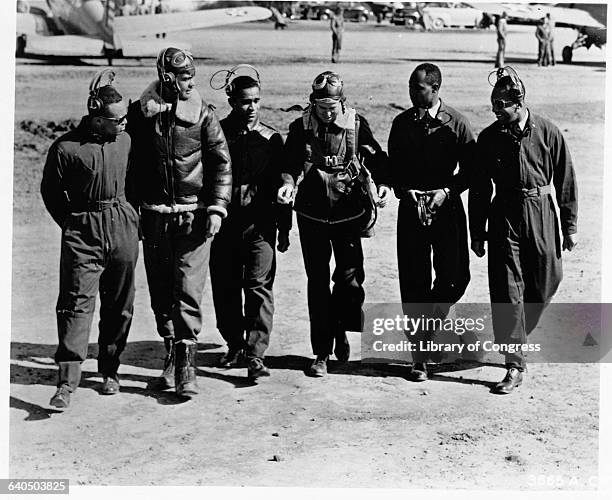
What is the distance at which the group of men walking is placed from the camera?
21.1ft

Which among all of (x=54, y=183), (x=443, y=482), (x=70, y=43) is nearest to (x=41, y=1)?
(x=70, y=43)

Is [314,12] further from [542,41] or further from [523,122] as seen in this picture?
[523,122]

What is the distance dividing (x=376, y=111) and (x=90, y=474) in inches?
315

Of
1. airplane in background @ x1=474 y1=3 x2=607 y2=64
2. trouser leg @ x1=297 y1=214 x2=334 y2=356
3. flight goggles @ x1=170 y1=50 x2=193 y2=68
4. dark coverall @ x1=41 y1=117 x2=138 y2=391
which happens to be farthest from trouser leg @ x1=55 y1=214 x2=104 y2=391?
airplane in background @ x1=474 y1=3 x2=607 y2=64

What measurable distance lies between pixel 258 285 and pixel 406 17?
6217 millimetres

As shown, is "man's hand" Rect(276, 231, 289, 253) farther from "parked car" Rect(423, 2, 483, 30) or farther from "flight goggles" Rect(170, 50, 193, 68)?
"parked car" Rect(423, 2, 483, 30)

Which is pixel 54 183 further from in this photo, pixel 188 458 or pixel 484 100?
pixel 484 100

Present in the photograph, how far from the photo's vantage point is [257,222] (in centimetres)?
688

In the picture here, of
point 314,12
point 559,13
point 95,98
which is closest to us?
point 95,98

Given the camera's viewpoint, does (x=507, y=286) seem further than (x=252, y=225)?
No

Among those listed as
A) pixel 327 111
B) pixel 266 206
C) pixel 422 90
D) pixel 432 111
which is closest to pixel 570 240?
pixel 432 111

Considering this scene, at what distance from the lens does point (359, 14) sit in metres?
13.6

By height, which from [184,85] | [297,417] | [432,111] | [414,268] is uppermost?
[184,85]

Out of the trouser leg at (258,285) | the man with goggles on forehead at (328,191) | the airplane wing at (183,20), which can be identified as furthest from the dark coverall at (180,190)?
the airplane wing at (183,20)
